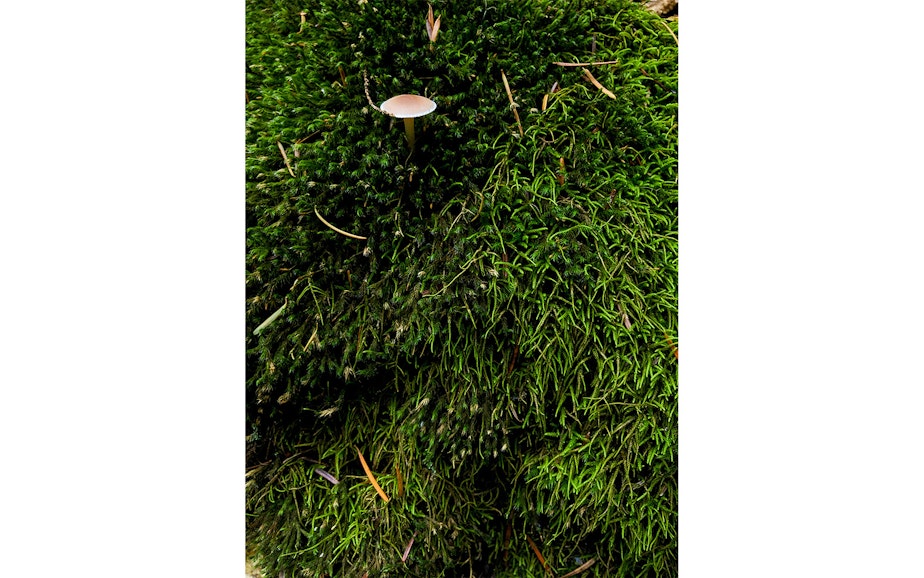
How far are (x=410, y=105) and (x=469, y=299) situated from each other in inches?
14.4

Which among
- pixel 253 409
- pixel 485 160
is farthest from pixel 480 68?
pixel 253 409

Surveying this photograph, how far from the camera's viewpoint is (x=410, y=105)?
89cm

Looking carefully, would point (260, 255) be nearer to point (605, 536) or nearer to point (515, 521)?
point (515, 521)

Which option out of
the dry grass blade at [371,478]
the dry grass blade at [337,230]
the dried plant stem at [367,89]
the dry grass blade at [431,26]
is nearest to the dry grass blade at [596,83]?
the dry grass blade at [431,26]

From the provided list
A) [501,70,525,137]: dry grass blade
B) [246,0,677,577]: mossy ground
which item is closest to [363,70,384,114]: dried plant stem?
[246,0,677,577]: mossy ground

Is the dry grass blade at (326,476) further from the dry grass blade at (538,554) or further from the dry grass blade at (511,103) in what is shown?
the dry grass blade at (511,103)

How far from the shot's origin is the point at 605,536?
92 centimetres

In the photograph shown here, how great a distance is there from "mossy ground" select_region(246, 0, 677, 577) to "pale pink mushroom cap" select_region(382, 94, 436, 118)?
0.13 feet

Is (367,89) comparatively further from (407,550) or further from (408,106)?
(407,550)

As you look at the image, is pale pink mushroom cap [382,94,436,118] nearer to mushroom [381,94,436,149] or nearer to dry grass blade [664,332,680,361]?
mushroom [381,94,436,149]

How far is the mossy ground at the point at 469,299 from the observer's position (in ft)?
2.94

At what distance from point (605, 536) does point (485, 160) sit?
740 millimetres

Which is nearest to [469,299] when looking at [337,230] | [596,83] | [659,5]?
[337,230]

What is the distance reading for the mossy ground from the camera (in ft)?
2.94
